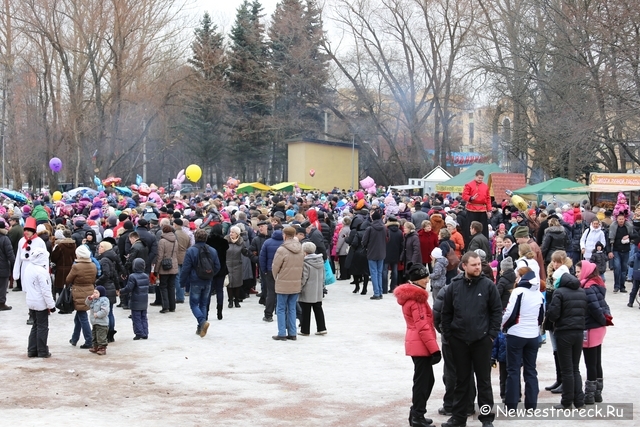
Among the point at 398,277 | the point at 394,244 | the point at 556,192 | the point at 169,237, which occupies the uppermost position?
the point at 556,192

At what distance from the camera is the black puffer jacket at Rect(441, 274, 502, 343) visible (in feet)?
22.5

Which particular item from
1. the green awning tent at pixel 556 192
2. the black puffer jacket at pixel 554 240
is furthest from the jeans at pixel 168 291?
the green awning tent at pixel 556 192

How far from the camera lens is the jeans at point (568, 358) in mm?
7656

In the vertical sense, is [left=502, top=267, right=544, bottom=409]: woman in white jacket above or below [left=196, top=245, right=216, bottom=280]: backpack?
below

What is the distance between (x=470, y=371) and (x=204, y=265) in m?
5.77

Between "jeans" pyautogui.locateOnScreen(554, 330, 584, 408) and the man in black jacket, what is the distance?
1045 mm

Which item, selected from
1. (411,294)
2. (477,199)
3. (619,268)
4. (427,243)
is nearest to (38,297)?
(411,294)

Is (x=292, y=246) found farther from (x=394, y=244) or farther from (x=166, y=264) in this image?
(x=394, y=244)

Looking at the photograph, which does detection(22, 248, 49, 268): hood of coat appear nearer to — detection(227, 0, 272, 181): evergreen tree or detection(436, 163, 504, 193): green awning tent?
detection(436, 163, 504, 193): green awning tent

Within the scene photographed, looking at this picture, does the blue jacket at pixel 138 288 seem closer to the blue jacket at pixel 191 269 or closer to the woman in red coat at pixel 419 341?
the blue jacket at pixel 191 269

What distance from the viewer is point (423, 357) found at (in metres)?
7.23

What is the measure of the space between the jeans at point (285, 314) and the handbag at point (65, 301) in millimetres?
3136

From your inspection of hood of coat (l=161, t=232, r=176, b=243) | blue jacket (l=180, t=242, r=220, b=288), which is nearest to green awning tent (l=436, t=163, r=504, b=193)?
hood of coat (l=161, t=232, r=176, b=243)

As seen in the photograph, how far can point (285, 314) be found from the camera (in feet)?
38.0
